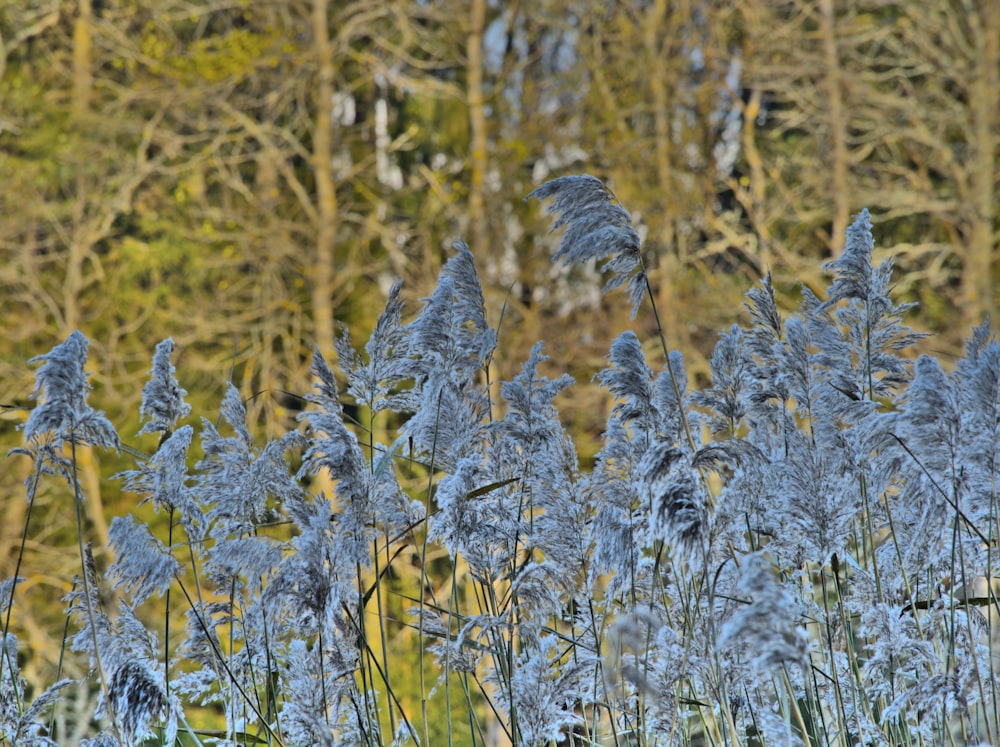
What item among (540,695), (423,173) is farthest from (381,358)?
(423,173)

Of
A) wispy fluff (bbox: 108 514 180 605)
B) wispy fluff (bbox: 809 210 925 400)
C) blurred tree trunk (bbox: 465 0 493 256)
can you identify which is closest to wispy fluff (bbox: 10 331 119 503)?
wispy fluff (bbox: 108 514 180 605)

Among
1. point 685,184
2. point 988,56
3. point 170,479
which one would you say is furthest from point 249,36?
point 170,479

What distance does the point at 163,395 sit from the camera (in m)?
2.41

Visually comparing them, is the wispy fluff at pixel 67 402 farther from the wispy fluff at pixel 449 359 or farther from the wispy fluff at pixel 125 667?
the wispy fluff at pixel 449 359

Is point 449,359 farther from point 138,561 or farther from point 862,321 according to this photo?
point 862,321

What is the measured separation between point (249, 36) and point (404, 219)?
9.06 feet

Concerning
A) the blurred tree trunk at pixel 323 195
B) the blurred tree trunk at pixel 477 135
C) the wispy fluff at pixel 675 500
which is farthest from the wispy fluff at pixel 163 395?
the blurred tree trunk at pixel 477 135

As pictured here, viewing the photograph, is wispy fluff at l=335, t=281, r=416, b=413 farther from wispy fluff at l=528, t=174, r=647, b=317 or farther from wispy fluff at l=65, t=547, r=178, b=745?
wispy fluff at l=65, t=547, r=178, b=745

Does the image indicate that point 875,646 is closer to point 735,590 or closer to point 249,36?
point 735,590

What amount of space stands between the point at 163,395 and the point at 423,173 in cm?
918

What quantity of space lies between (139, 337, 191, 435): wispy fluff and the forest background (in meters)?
7.93

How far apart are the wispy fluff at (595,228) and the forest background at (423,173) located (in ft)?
27.4

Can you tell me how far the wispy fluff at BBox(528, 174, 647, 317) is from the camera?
2107 millimetres

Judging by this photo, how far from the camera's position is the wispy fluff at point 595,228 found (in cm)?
211
